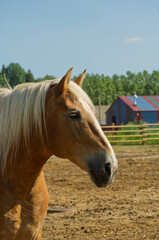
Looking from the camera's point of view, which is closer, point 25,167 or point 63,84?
point 63,84

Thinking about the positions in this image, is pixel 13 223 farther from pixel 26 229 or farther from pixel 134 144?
pixel 134 144

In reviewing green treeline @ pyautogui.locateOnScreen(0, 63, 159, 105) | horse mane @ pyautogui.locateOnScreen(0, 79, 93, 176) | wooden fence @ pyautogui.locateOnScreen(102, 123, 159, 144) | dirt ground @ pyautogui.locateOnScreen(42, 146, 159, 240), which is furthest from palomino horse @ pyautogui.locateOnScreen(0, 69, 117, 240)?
green treeline @ pyautogui.locateOnScreen(0, 63, 159, 105)

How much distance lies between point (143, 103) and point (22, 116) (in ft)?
107

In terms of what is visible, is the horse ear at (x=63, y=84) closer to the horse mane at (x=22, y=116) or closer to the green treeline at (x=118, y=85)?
the horse mane at (x=22, y=116)

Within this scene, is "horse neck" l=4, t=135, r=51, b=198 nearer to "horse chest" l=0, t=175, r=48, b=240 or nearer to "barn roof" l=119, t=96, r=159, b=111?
"horse chest" l=0, t=175, r=48, b=240

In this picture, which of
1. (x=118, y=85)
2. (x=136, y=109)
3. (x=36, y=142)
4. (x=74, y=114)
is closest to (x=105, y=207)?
(x=36, y=142)

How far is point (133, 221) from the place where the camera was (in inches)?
183

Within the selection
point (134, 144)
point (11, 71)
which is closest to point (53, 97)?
point (11, 71)

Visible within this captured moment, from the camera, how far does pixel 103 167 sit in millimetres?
2014

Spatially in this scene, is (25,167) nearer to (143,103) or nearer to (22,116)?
(22,116)

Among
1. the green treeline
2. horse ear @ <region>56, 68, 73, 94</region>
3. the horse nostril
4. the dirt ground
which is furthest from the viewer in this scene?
the green treeline

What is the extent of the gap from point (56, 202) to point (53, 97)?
13.2ft

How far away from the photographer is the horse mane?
2207 mm

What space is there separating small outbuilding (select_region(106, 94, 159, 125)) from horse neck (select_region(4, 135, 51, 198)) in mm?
29066
